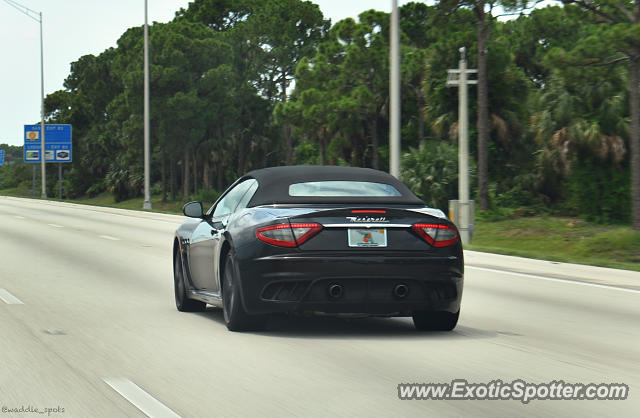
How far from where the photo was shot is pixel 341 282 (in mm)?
8766

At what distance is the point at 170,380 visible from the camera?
721cm

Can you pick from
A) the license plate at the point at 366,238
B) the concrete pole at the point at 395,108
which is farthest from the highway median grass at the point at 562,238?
the license plate at the point at 366,238

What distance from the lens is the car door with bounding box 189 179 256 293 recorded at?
33.0ft

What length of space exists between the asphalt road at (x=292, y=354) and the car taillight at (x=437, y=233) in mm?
846

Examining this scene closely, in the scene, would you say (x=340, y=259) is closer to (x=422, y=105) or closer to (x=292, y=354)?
(x=292, y=354)

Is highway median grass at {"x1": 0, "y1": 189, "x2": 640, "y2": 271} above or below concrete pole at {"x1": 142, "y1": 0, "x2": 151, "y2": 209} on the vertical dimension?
below

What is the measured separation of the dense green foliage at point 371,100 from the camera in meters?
40.4

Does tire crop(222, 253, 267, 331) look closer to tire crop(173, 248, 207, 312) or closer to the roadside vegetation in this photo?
tire crop(173, 248, 207, 312)

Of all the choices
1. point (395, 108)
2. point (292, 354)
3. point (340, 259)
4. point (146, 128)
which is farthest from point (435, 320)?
point (146, 128)

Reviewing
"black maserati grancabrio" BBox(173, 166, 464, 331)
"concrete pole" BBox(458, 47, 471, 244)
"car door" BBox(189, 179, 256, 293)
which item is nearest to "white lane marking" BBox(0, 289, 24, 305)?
"car door" BBox(189, 179, 256, 293)

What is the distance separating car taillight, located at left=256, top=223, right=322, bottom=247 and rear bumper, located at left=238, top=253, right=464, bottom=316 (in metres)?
0.12

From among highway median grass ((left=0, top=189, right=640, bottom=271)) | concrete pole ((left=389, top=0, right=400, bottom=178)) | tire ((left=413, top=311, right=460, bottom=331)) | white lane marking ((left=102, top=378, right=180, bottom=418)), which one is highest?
concrete pole ((left=389, top=0, right=400, bottom=178))

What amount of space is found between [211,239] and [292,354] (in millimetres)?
2271

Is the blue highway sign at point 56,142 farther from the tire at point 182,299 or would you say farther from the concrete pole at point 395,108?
the tire at point 182,299
